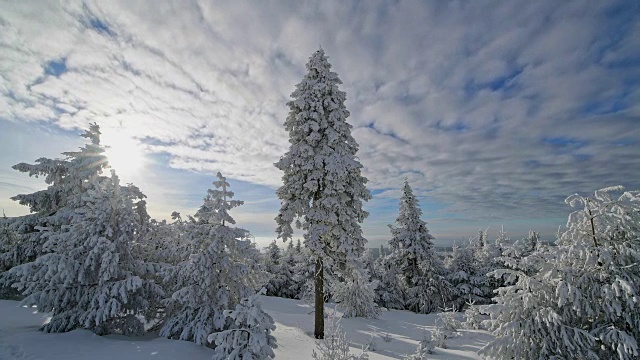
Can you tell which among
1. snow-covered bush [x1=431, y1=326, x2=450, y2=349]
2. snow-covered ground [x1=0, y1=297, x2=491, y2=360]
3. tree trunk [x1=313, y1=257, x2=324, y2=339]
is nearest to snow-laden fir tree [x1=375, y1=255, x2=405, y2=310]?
snow-covered ground [x1=0, y1=297, x2=491, y2=360]

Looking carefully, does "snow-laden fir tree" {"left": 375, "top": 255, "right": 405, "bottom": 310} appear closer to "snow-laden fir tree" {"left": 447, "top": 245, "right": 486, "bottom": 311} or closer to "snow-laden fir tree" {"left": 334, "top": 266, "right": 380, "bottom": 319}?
"snow-laden fir tree" {"left": 447, "top": 245, "right": 486, "bottom": 311}

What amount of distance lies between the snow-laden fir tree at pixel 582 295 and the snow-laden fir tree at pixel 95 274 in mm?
11124

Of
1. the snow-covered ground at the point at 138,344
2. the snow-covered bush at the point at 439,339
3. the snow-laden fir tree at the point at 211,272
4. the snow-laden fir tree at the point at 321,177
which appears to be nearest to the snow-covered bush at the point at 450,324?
the snow-covered ground at the point at 138,344

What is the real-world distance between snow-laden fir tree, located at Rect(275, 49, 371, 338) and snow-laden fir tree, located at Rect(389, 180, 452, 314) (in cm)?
1570

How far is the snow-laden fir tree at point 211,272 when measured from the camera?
375 inches

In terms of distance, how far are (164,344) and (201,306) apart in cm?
145

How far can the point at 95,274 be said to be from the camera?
31.8ft

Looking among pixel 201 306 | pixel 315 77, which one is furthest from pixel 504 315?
pixel 315 77

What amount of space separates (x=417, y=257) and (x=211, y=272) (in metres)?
23.3

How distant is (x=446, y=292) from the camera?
28703 millimetres

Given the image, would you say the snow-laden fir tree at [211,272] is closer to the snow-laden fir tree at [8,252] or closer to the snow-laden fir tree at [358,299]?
the snow-laden fir tree at [8,252]

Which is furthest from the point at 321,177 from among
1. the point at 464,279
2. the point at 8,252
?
the point at 464,279

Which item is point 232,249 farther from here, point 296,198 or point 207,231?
point 296,198

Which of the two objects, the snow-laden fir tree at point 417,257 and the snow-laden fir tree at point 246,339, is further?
the snow-laden fir tree at point 417,257
